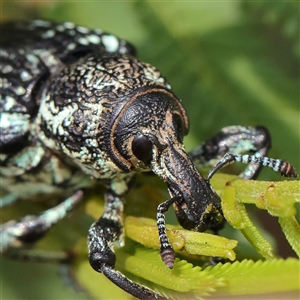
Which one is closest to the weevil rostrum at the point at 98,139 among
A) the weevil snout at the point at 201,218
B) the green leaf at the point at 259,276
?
the weevil snout at the point at 201,218

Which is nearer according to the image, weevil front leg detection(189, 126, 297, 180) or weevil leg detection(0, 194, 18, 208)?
weevil front leg detection(189, 126, 297, 180)

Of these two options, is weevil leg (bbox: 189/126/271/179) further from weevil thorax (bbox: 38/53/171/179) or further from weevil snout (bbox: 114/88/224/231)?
Result: weevil thorax (bbox: 38/53/171/179)

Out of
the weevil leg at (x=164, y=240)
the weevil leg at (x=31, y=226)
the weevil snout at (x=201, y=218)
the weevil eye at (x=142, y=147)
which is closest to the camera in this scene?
the weevil leg at (x=164, y=240)

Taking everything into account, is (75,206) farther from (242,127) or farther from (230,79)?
(230,79)

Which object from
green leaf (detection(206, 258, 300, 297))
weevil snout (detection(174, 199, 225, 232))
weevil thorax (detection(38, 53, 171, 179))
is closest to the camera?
green leaf (detection(206, 258, 300, 297))

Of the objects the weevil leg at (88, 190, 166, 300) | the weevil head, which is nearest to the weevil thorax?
the weevil head

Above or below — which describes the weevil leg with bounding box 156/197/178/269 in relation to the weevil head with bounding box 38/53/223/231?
below

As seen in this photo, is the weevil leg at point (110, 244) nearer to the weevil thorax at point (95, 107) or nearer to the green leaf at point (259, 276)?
the weevil thorax at point (95, 107)

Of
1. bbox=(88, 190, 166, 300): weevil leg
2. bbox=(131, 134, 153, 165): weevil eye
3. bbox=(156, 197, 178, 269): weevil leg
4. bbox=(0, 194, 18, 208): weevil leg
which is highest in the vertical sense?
bbox=(131, 134, 153, 165): weevil eye
